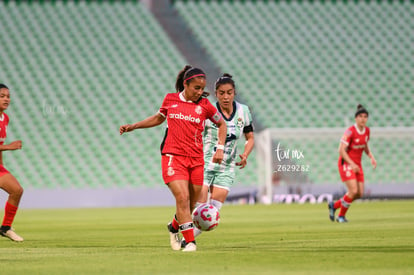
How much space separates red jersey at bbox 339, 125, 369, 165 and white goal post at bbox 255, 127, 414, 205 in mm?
9497

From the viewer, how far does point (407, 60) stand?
29.1 meters

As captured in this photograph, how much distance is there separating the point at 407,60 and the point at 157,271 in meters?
25.1

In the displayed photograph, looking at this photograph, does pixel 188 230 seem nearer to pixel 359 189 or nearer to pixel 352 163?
pixel 352 163

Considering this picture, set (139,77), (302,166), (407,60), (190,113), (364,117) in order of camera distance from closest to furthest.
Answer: (190,113) → (364,117) → (302,166) → (139,77) → (407,60)

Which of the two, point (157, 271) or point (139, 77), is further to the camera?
point (139, 77)

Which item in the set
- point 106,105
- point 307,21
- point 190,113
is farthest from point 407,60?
point 190,113

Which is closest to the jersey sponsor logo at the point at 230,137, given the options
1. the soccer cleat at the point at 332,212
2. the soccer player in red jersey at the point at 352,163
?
the soccer player in red jersey at the point at 352,163

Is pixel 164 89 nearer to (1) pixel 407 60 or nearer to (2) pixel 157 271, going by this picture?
(1) pixel 407 60

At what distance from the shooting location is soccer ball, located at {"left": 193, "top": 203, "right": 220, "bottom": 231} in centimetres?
773

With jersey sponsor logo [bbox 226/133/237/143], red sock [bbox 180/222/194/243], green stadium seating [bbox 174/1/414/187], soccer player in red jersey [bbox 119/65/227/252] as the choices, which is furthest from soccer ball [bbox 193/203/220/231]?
green stadium seating [bbox 174/1/414/187]

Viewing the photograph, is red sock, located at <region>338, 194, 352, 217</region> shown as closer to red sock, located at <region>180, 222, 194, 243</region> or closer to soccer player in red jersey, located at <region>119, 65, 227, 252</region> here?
soccer player in red jersey, located at <region>119, 65, 227, 252</region>

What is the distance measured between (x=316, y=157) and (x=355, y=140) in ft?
39.3

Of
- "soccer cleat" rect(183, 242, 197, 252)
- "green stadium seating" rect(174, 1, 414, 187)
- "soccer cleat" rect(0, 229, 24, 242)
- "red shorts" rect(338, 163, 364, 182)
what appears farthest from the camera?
"green stadium seating" rect(174, 1, 414, 187)

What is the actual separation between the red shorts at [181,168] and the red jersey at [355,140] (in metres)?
6.81
